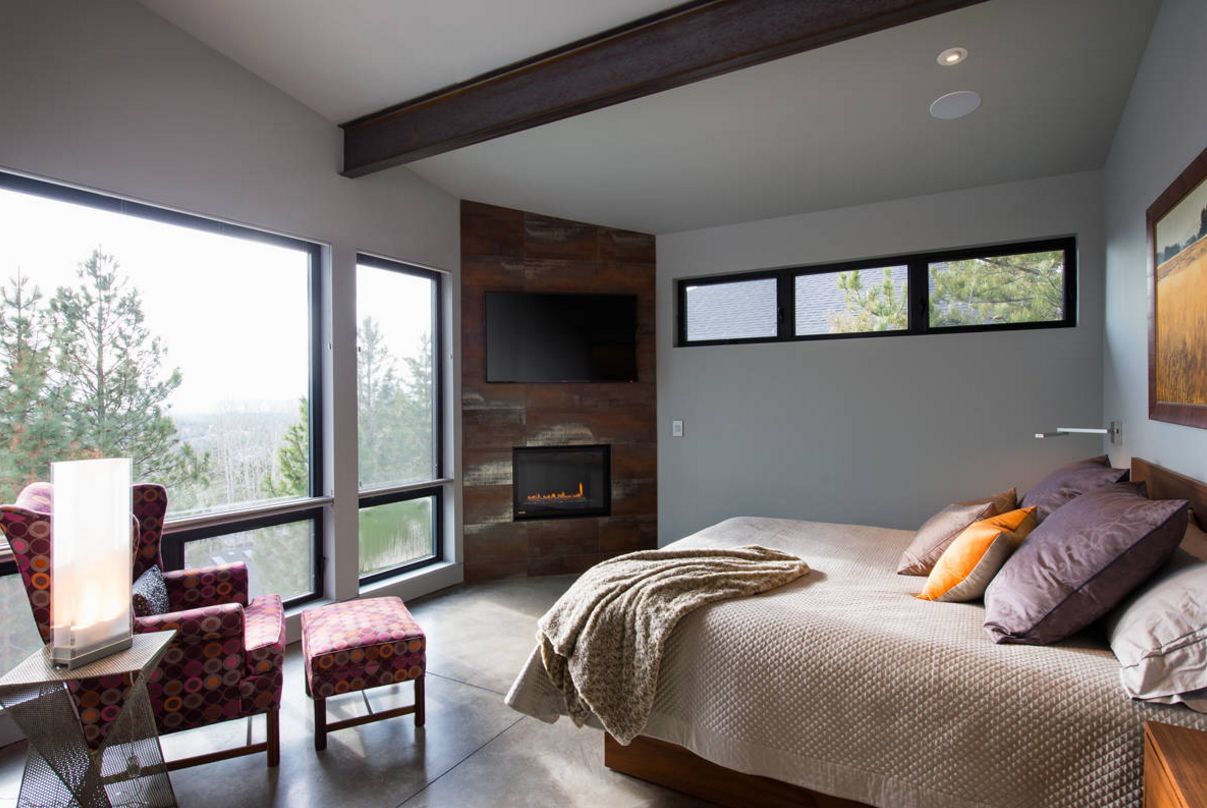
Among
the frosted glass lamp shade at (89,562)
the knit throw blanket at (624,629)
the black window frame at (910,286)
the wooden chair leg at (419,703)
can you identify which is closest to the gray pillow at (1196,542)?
the knit throw blanket at (624,629)

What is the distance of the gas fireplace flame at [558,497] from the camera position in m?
4.76

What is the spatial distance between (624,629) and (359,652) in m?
1.04

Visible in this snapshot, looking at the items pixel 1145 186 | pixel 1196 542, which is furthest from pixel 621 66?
pixel 1196 542

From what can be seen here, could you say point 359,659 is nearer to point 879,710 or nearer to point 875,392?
point 879,710

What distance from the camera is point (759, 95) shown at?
3.02 m

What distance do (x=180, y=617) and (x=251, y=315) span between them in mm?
1738

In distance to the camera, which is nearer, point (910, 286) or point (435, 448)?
point (910, 286)

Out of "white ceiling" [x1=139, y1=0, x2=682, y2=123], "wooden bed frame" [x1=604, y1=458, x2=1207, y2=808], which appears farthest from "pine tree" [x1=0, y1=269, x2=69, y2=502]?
"wooden bed frame" [x1=604, y1=458, x2=1207, y2=808]

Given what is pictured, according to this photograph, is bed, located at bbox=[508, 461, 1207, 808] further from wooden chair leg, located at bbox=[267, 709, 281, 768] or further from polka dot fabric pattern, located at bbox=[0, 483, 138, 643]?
polka dot fabric pattern, located at bbox=[0, 483, 138, 643]

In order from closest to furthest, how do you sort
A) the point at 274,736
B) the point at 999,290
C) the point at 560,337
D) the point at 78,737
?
the point at 78,737 < the point at 274,736 < the point at 999,290 < the point at 560,337

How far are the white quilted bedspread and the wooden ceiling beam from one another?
1953 millimetres

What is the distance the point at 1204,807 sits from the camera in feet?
3.42

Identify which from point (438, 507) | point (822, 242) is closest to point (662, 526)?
point (438, 507)

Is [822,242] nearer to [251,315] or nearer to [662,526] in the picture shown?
[662,526]
